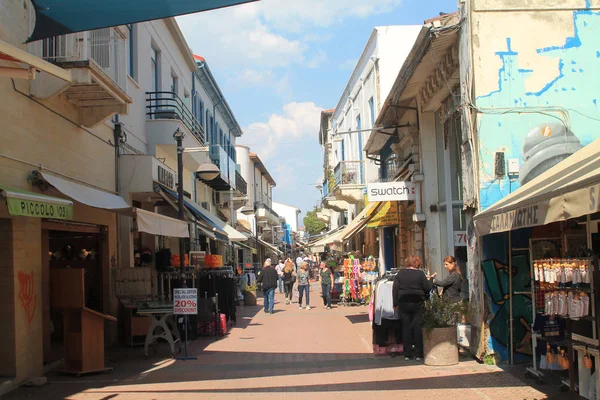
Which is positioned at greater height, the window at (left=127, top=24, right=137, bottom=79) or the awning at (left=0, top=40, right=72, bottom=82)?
the window at (left=127, top=24, right=137, bottom=79)

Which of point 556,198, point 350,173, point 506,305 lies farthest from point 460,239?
point 350,173

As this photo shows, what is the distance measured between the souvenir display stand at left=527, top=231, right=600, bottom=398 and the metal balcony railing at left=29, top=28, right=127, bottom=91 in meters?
7.23

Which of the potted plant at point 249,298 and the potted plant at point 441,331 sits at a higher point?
the potted plant at point 441,331

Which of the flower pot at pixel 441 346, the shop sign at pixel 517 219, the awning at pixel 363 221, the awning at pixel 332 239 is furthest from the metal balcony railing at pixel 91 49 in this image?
the awning at pixel 332 239

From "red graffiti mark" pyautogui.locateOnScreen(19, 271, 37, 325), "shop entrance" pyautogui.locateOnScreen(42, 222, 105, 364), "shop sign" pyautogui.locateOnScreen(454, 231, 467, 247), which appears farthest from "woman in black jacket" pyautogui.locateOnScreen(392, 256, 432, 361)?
"shop entrance" pyautogui.locateOnScreen(42, 222, 105, 364)

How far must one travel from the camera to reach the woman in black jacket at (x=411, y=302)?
9.91m

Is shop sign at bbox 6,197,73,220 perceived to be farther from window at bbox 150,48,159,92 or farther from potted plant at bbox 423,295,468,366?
window at bbox 150,48,159,92

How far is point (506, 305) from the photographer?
929 centimetres

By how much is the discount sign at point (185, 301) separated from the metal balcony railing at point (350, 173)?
15.6 metres

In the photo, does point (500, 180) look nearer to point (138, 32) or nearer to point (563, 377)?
point (563, 377)

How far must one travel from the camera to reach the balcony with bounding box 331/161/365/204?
25766 millimetres

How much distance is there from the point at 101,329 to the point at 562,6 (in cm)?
860

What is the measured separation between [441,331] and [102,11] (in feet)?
20.9

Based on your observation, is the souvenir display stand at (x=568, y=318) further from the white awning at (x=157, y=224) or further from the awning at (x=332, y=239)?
the awning at (x=332, y=239)
